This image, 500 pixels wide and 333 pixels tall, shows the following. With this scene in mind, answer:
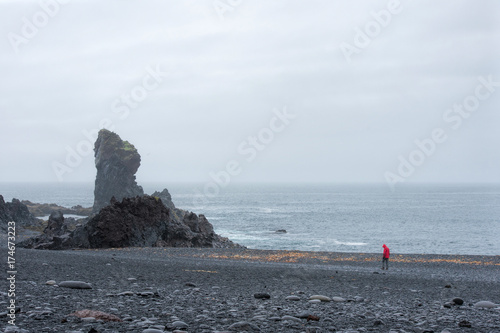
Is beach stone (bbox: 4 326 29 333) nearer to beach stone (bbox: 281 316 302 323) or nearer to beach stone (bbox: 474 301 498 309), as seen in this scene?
beach stone (bbox: 281 316 302 323)

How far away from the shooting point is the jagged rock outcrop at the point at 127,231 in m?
33.5

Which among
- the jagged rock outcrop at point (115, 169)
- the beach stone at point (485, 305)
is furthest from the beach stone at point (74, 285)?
the jagged rock outcrop at point (115, 169)

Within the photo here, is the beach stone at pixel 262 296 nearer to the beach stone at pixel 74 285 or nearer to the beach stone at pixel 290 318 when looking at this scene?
the beach stone at pixel 290 318

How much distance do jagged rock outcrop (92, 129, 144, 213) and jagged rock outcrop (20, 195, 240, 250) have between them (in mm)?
47756

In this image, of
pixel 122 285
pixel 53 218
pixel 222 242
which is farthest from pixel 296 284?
pixel 53 218

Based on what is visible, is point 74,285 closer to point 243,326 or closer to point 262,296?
point 262,296

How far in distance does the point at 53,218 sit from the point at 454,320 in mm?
36191

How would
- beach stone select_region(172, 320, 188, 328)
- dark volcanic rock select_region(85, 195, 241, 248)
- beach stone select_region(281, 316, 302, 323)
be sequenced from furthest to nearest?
dark volcanic rock select_region(85, 195, 241, 248) → beach stone select_region(281, 316, 302, 323) → beach stone select_region(172, 320, 188, 328)

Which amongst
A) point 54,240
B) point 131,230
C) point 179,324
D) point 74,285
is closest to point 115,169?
point 131,230

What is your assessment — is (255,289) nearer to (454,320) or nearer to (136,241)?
(454,320)

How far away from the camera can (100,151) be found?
90.6 meters

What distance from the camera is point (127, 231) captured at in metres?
34.5

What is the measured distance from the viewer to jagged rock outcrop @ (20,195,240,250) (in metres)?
33.5

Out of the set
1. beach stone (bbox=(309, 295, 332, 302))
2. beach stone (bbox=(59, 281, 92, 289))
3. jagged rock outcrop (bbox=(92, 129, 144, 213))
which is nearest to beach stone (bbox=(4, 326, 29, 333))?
beach stone (bbox=(59, 281, 92, 289))
